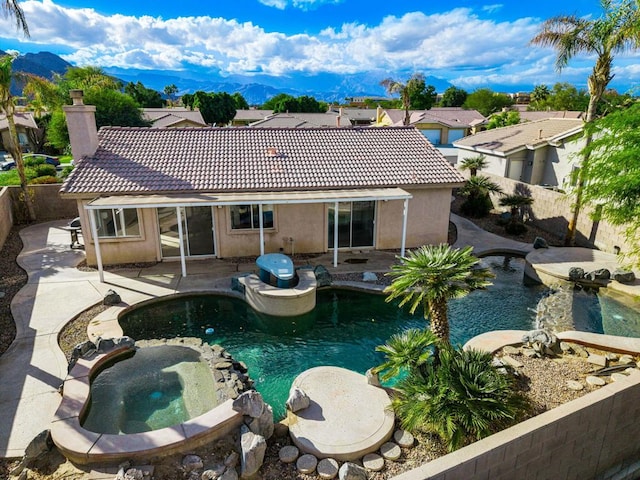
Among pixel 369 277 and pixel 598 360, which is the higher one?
pixel 598 360

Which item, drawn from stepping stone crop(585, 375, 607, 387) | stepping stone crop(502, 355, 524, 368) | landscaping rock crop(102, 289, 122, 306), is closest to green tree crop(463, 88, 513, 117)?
stepping stone crop(502, 355, 524, 368)

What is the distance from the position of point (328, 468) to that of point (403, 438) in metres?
1.56

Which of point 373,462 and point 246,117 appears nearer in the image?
point 373,462

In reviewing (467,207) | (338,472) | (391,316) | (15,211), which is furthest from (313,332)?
(15,211)

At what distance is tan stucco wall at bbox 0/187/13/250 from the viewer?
2023 cm

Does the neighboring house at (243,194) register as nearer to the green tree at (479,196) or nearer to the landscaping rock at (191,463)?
the green tree at (479,196)

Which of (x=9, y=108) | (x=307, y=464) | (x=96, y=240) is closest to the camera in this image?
(x=307, y=464)

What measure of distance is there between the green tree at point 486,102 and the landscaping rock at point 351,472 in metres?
94.8

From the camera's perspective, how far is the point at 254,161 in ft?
62.8

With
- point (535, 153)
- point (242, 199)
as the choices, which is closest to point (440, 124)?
point (535, 153)

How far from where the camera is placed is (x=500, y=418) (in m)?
7.83

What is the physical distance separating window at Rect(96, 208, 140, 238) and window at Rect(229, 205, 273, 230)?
3.89 metres

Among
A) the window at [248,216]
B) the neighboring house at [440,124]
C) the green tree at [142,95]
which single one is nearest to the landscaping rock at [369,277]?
the window at [248,216]

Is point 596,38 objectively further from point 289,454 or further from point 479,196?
point 289,454
